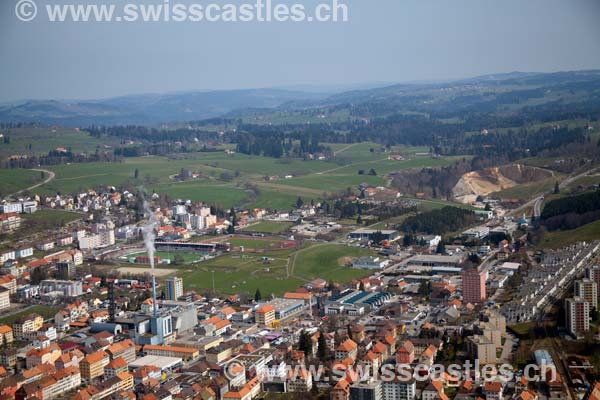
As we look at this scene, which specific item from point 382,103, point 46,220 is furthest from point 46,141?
point 382,103

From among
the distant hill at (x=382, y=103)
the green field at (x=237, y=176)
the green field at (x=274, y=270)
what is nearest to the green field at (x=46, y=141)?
the green field at (x=237, y=176)

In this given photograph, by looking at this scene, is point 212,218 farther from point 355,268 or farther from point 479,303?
point 479,303

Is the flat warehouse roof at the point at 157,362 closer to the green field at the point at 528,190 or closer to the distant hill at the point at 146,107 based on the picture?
the green field at the point at 528,190

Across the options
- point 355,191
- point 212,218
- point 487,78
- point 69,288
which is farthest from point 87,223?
point 487,78

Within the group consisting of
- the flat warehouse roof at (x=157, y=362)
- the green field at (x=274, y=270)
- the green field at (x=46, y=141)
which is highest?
the green field at (x=46, y=141)

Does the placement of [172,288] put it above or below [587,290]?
below

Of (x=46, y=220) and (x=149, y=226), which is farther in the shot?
(x=149, y=226)

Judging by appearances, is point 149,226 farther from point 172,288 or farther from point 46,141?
point 46,141
